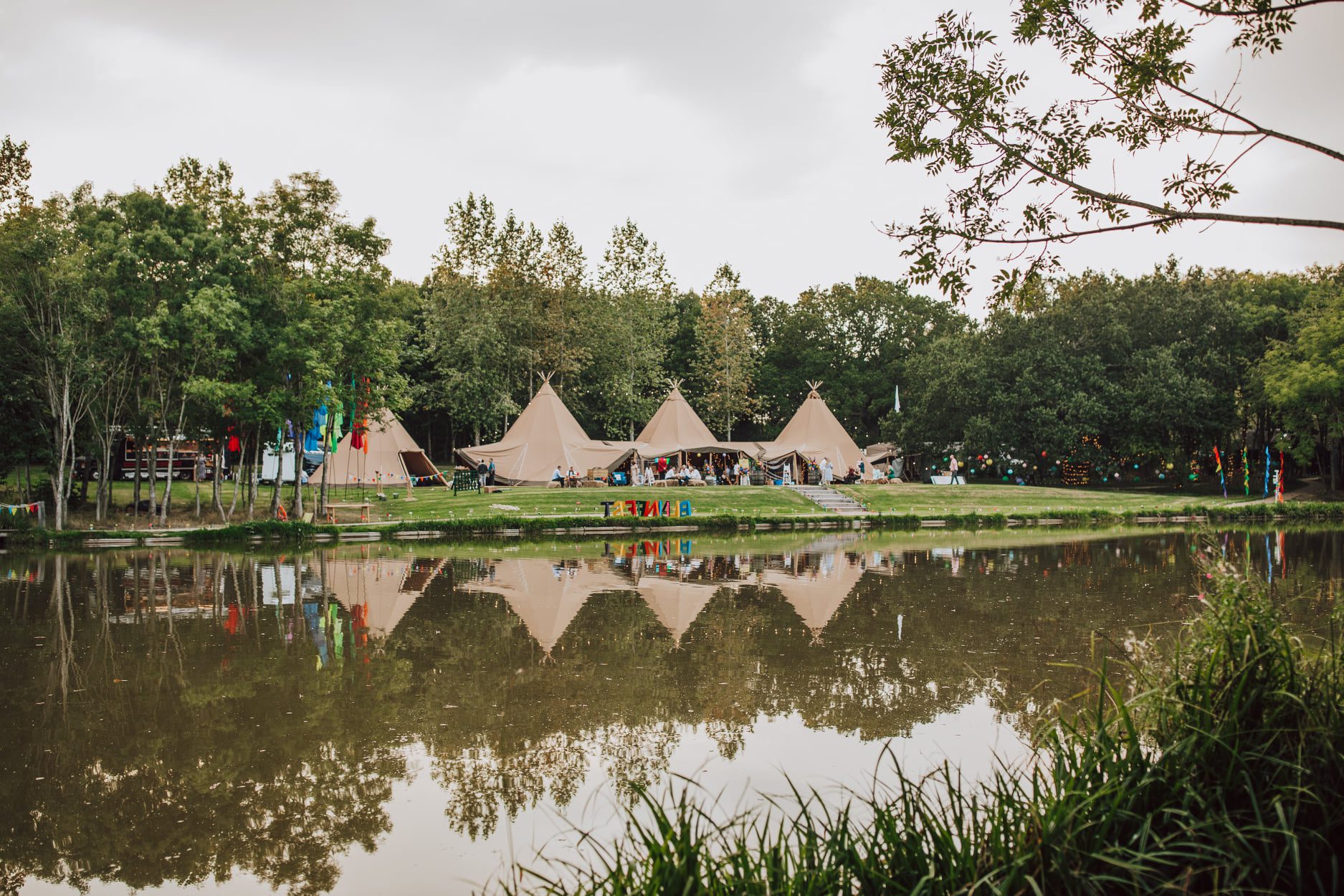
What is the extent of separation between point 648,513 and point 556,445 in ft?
36.1

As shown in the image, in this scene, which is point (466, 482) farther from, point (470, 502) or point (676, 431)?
point (676, 431)

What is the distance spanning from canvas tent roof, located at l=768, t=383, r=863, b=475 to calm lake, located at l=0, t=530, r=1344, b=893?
2597 centimetres

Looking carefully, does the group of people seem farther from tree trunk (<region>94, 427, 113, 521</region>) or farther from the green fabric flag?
tree trunk (<region>94, 427, 113, 521</region>)

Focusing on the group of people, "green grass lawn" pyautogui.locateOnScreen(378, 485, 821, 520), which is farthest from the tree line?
the group of people

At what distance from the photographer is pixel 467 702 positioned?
7.39 m

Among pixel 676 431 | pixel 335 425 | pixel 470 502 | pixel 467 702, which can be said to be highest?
pixel 676 431

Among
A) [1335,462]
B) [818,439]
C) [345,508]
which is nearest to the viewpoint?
[345,508]

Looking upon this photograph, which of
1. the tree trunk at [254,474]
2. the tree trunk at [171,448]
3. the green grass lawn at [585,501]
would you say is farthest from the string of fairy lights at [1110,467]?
the tree trunk at [171,448]

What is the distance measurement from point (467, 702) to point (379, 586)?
7745 millimetres

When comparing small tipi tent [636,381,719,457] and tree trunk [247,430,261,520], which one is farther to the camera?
small tipi tent [636,381,719,457]

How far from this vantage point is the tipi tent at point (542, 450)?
36406 millimetres

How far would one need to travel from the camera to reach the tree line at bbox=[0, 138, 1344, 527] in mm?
22312

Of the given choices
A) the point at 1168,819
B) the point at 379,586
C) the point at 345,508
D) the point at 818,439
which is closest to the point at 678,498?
the point at 345,508

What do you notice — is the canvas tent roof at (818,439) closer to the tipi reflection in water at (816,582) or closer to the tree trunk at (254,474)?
the tree trunk at (254,474)
